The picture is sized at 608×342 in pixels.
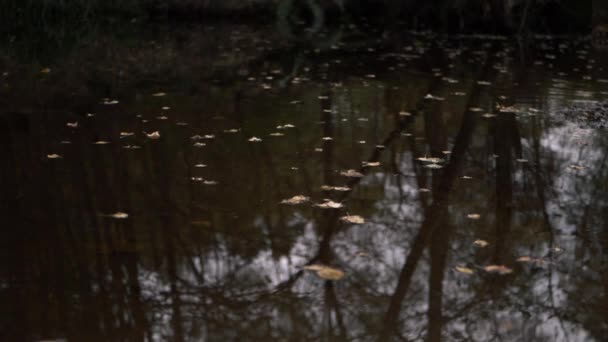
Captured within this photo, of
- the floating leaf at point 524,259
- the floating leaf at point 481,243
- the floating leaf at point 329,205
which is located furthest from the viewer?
the floating leaf at point 329,205

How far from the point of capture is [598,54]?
40.5 feet

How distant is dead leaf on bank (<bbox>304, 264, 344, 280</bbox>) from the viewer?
11.8ft

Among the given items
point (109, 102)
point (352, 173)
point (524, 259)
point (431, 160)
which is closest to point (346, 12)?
point (109, 102)

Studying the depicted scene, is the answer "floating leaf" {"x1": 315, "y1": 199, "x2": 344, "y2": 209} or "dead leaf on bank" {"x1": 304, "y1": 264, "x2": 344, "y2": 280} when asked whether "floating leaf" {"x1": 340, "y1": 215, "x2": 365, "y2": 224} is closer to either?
"floating leaf" {"x1": 315, "y1": 199, "x2": 344, "y2": 209}

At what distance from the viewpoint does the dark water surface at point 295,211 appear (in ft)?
10.6

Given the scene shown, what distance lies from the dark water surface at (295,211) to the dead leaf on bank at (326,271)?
0.01m

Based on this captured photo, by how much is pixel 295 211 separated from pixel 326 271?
0.86 meters

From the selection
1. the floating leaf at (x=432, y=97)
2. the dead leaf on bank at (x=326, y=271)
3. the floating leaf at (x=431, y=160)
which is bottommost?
the dead leaf on bank at (x=326, y=271)

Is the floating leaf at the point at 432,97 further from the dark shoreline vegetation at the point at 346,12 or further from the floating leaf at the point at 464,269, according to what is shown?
the dark shoreline vegetation at the point at 346,12

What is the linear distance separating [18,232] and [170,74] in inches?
217

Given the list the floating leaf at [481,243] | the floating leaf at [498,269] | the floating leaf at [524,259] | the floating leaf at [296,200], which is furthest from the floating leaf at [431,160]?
the floating leaf at [498,269]

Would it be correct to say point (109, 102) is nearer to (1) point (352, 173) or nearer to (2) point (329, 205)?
(1) point (352, 173)

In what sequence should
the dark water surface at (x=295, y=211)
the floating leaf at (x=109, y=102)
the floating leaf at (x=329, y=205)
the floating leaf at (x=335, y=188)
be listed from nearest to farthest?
1. the dark water surface at (x=295, y=211)
2. the floating leaf at (x=329, y=205)
3. the floating leaf at (x=335, y=188)
4. the floating leaf at (x=109, y=102)

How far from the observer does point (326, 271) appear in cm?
364
